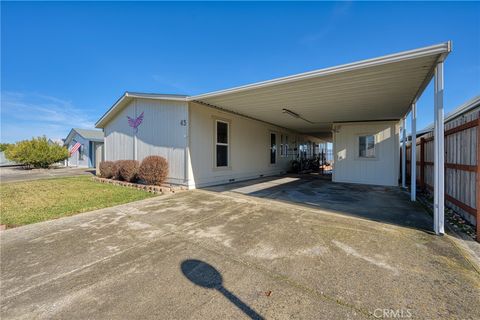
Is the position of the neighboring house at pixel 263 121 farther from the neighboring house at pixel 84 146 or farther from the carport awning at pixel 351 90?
the neighboring house at pixel 84 146

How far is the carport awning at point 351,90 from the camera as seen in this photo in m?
3.42

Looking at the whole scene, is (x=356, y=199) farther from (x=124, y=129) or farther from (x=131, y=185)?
(x=124, y=129)

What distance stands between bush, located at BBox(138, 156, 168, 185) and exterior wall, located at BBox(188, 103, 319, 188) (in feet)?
3.25

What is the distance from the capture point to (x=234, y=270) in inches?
86.5

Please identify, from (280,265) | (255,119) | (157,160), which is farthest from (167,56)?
(280,265)

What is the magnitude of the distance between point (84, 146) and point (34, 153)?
169 inches

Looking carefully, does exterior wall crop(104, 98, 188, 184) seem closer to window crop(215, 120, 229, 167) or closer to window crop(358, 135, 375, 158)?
window crop(215, 120, 229, 167)

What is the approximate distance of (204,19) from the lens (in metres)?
8.13

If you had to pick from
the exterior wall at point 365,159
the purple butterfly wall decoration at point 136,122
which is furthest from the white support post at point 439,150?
the purple butterfly wall decoration at point 136,122

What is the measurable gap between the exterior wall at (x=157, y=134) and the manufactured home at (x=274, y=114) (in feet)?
0.12

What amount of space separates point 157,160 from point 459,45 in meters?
7.69

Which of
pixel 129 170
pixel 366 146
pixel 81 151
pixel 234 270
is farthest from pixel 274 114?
pixel 81 151

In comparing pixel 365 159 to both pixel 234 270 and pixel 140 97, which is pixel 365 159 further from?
pixel 140 97

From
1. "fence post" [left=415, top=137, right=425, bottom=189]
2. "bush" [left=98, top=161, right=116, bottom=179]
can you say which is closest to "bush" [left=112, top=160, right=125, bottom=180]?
"bush" [left=98, top=161, right=116, bottom=179]
